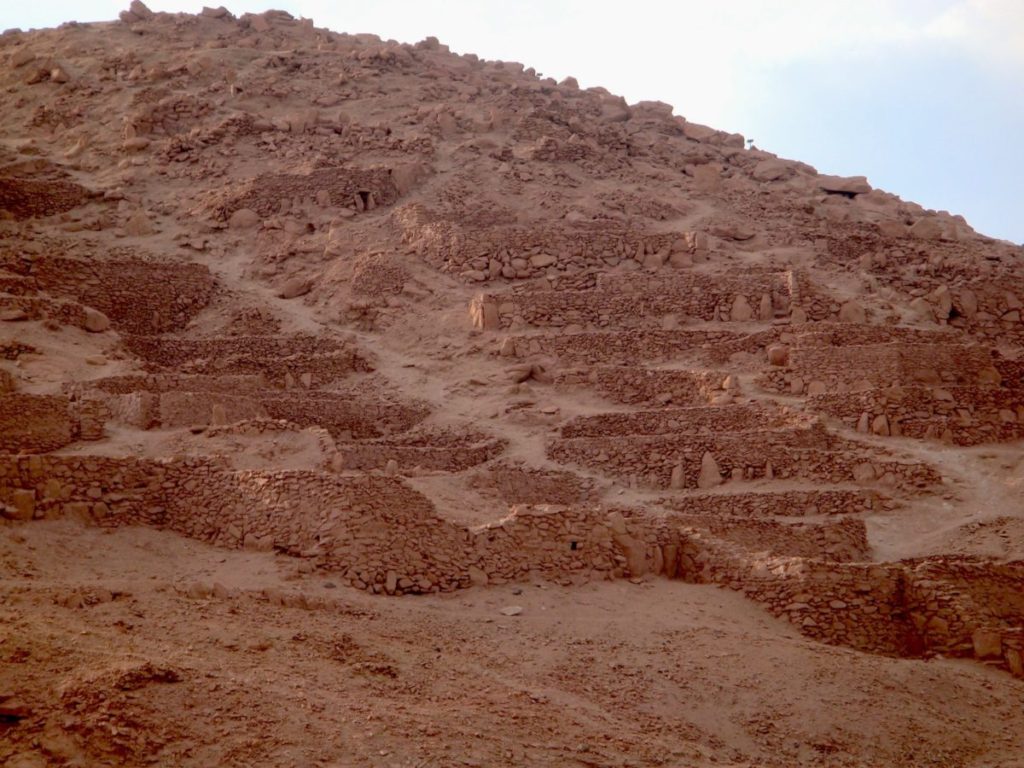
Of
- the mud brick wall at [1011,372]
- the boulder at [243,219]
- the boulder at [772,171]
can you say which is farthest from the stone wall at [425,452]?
the boulder at [772,171]

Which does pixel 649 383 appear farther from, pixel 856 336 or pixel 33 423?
pixel 33 423

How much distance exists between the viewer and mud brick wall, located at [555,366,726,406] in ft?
75.5

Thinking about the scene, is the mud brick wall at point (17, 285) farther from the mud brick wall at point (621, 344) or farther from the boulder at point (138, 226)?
the mud brick wall at point (621, 344)

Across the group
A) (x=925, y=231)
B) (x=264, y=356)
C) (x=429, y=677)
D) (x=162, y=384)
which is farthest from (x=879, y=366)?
(x=429, y=677)

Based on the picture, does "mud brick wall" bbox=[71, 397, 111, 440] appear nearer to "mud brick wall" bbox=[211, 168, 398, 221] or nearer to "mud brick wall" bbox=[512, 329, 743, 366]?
"mud brick wall" bbox=[512, 329, 743, 366]

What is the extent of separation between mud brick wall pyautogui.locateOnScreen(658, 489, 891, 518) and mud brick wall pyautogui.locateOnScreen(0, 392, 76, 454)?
8061 millimetres

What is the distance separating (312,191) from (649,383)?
12.4 meters

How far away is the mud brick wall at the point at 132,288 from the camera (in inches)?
1052

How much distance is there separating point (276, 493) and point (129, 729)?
6066mm

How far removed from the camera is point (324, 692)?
9.74 m

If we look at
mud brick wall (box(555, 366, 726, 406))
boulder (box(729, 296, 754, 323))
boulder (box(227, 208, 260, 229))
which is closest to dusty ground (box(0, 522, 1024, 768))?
mud brick wall (box(555, 366, 726, 406))

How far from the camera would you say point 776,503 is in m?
18.5

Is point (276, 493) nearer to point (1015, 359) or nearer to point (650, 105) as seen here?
point (1015, 359)

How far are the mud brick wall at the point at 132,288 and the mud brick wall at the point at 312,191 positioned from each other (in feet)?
13.9
